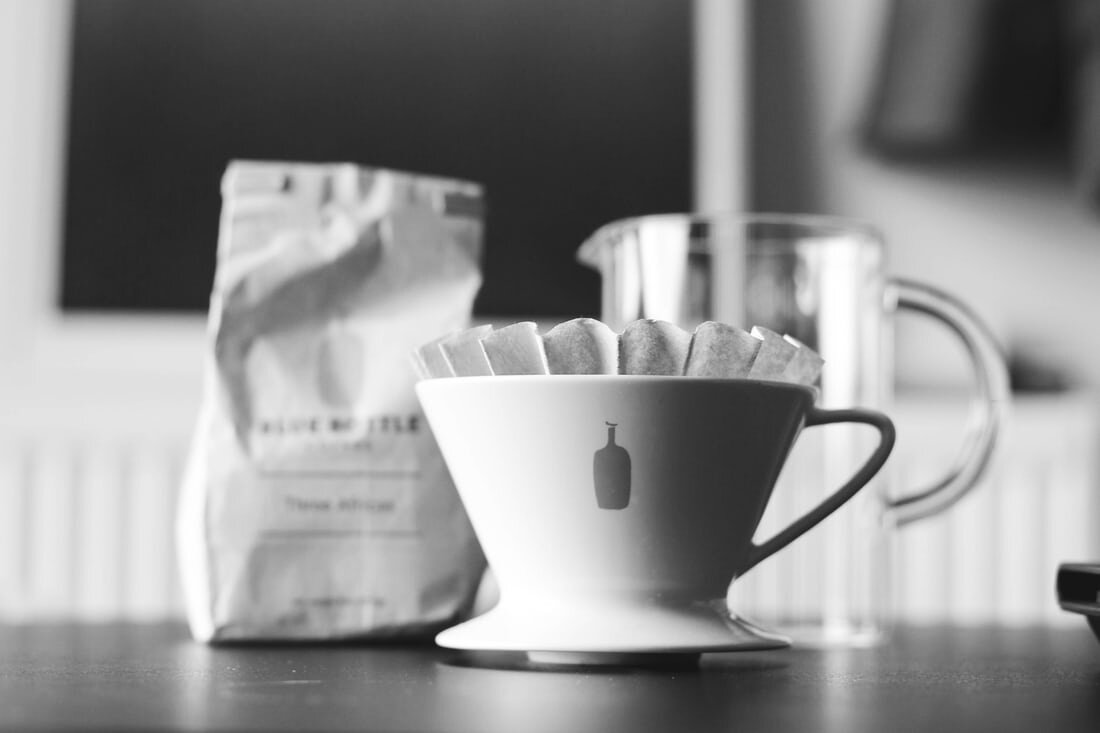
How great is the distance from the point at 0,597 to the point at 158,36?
80 cm

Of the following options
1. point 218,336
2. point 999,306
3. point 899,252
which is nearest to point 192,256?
point 899,252

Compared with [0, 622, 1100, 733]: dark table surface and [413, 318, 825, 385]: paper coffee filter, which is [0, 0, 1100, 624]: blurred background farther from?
[413, 318, 825, 385]: paper coffee filter

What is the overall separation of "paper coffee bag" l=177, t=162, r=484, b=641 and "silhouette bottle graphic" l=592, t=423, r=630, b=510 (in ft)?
0.52

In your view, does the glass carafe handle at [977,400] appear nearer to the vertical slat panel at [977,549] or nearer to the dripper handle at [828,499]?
the dripper handle at [828,499]

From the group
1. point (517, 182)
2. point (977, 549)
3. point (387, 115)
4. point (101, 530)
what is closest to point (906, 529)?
point (977, 549)

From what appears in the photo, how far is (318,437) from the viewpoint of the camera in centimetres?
65

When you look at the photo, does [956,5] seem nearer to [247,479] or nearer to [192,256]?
A: [192,256]

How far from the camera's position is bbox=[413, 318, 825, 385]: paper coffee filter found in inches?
20.2

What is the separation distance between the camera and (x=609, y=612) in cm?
51

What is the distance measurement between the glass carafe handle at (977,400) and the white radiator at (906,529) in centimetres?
106

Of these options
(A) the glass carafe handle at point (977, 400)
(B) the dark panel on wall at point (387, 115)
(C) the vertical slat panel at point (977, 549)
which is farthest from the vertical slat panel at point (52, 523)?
(A) the glass carafe handle at point (977, 400)

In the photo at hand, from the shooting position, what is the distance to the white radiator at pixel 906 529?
1737 millimetres

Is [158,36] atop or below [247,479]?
atop

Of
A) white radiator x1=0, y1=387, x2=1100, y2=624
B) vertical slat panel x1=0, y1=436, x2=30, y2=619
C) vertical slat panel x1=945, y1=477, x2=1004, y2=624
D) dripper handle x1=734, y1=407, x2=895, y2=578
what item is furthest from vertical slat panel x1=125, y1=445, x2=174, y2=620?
dripper handle x1=734, y1=407, x2=895, y2=578
